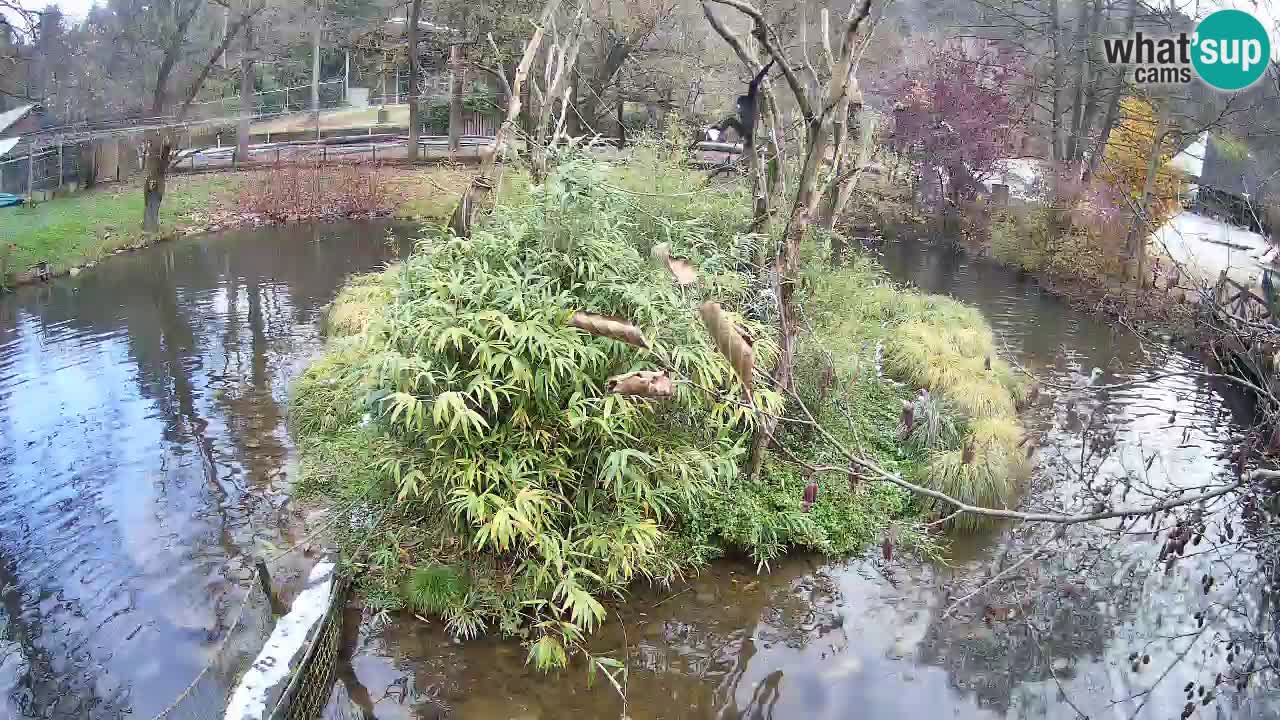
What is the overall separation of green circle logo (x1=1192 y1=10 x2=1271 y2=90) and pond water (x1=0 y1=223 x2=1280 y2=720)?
235 cm

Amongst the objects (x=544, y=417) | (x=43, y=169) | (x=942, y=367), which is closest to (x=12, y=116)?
(x=43, y=169)

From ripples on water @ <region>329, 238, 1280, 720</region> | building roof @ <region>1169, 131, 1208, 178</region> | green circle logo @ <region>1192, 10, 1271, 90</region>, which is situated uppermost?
green circle logo @ <region>1192, 10, 1271, 90</region>

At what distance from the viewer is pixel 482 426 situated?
5.08 metres

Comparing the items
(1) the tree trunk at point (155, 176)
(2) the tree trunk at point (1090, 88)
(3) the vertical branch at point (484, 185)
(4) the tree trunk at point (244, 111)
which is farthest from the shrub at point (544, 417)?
(4) the tree trunk at point (244, 111)

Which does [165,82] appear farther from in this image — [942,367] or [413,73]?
[942,367]


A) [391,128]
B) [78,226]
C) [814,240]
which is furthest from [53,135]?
[814,240]

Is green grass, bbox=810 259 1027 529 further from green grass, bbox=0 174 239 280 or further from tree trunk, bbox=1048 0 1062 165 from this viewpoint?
green grass, bbox=0 174 239 280

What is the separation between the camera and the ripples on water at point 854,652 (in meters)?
4.75

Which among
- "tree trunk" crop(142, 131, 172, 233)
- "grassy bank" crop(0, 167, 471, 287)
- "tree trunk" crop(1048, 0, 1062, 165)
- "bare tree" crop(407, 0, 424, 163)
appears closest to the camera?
"grassy bank" crop(0, 167, 471, 287)

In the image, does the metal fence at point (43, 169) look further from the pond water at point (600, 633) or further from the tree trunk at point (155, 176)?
the pond water at point (600, 633)

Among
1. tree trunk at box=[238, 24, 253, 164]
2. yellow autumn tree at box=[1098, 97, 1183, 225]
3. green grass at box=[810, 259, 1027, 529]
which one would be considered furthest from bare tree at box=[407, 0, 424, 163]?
yellow autumn tree at box=[1098, 97, 1183, 225]

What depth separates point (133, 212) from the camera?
15.8m

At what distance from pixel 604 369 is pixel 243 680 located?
7.70 ft

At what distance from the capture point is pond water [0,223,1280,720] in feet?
15.7
